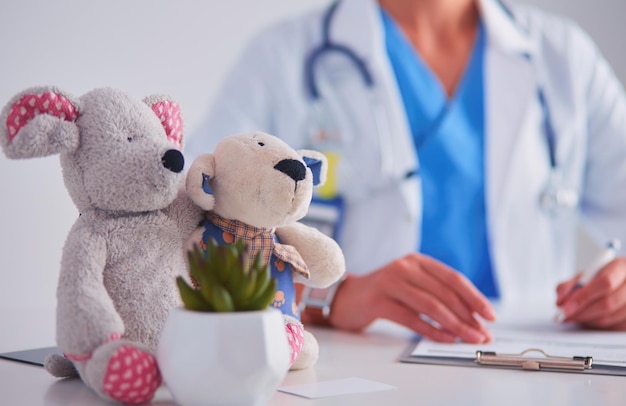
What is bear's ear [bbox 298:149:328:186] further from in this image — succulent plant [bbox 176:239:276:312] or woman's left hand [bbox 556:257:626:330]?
woman's left hand [bbox 556:257:626:330]

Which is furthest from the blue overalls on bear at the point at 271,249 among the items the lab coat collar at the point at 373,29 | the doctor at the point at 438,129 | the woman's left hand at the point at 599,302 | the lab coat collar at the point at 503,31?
the lab coat collar at the point at 503,31

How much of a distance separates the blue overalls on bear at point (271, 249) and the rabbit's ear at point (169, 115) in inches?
2.3

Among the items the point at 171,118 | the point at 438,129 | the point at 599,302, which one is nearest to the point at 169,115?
the point at 171,118

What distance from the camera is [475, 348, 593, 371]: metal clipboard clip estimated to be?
58cm

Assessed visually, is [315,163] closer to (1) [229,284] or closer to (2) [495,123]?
(1) [229,284]

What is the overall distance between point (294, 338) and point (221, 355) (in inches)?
4.9

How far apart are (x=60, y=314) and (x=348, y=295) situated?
0.46 meters

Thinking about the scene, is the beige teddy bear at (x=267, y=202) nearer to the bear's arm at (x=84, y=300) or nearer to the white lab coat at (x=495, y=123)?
the bear's arm at (x=84, y=300)

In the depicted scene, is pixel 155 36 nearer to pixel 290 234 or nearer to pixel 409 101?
pixel 409 101

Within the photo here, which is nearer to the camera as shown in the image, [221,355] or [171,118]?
[221,355]

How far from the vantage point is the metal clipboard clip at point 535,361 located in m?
0.58

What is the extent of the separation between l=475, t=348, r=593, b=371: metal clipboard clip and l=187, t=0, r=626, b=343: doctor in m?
0.59

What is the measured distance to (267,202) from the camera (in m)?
0.45

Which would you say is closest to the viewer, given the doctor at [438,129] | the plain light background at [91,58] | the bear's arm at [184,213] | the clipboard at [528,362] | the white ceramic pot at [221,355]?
the white ceramic pot at [221,355]
